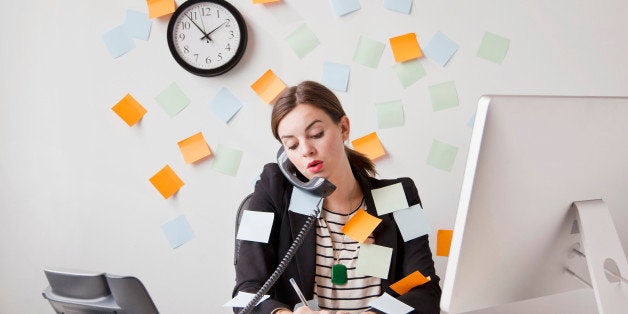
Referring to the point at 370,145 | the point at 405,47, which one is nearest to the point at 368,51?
the point at 405,47

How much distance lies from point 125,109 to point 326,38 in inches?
31.6

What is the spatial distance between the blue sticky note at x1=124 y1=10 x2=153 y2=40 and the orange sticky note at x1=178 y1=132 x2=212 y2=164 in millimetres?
412

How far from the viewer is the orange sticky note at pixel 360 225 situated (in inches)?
63.5

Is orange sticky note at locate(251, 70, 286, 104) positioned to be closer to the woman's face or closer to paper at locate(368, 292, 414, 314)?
the woman's face

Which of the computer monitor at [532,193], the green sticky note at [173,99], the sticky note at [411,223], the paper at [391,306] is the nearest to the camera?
the computer monitor at [532,193]

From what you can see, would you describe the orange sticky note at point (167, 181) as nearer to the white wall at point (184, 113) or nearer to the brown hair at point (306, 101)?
the white wall at point (184, 113)

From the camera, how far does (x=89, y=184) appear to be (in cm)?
234

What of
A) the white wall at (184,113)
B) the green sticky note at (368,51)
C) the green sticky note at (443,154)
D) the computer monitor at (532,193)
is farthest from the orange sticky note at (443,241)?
the computer monitor at (532,193)

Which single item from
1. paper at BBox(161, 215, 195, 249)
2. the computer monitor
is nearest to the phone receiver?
the computer monitor

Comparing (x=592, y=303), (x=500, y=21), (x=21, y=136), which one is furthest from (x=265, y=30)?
(x=592, y=303)

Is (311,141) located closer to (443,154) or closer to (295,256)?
(295,256)

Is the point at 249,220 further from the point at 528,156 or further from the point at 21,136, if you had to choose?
the point at 21,136

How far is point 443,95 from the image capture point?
221 cm

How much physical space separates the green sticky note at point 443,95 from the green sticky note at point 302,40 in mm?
460
